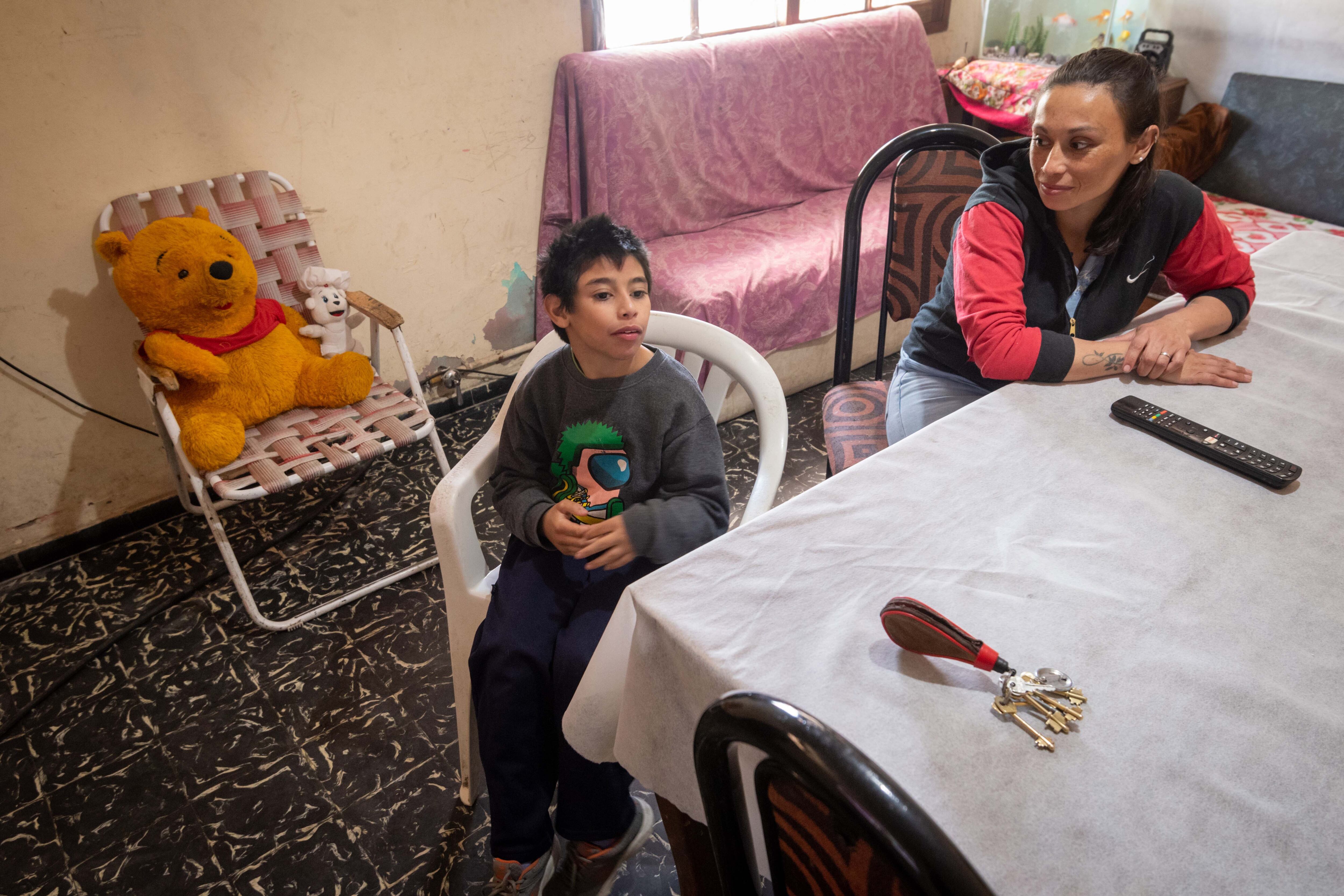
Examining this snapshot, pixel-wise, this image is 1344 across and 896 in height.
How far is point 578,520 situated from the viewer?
115cm

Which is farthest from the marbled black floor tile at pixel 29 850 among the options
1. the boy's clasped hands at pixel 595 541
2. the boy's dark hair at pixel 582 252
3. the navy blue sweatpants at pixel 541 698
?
the boy's dark hair at pixel 582 252

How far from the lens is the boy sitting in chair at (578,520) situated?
3.58ft

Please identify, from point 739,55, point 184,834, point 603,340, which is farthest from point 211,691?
point 739,55

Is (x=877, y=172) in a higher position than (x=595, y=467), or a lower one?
higher

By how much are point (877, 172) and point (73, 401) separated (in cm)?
196

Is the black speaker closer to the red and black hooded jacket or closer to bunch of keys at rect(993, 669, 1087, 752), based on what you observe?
the red and black hooded jacket

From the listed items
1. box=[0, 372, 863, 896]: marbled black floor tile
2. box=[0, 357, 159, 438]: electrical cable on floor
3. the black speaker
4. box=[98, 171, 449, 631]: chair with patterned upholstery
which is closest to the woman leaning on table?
box=[0, 372, 863, 896]: marbled black floor tile

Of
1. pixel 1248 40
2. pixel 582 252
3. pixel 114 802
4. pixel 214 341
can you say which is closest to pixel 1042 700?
pixel 582 252

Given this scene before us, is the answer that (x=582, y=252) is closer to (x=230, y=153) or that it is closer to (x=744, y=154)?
(x=230, y=153)

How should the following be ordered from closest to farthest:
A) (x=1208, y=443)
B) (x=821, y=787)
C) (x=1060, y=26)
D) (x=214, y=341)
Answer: (x=821, y=787) → (x=1208, y=443) → (x=214, y=341) → (x=1060, y=26)

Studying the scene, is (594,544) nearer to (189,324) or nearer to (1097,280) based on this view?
(1097,280)

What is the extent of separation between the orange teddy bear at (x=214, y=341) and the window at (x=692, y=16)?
1259 mm

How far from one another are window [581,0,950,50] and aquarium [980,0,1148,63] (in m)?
0.31

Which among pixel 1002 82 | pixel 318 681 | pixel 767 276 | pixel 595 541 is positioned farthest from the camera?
pixel 1002 82
